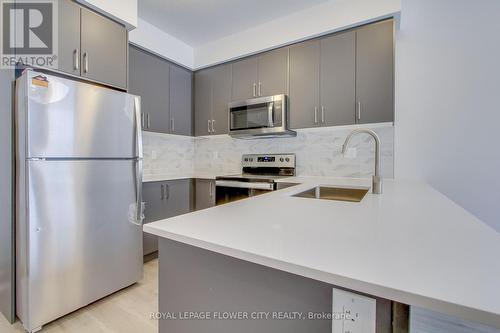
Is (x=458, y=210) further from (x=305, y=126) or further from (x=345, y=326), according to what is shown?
(x=305, y=126)

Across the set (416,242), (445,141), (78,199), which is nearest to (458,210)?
(416,242)

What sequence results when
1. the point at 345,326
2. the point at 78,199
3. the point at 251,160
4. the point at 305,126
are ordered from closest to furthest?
the point at 345,326
the point at 78,199
the point at 305,126
the point at 251,160

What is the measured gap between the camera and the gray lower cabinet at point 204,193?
2895 mm

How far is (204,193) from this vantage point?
2.96m

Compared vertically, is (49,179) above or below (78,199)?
above

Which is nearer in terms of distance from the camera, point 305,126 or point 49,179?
point 49,179

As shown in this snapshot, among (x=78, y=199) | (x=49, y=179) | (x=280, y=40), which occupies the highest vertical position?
(x=280, y=40)

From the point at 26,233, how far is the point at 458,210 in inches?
87.4

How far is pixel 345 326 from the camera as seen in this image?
0.49 metres

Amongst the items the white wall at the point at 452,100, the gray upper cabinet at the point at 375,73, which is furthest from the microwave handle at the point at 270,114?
the white wall at the point at 452,100

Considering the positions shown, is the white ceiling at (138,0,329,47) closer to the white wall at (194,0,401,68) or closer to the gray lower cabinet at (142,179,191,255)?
the white wall at (194,0,401,68)

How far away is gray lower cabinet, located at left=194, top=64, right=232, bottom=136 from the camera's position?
2.95 meters

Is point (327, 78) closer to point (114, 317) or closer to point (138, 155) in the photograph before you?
point (138, 155)

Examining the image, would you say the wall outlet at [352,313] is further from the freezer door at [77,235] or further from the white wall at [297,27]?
the white wall at [297,27]
